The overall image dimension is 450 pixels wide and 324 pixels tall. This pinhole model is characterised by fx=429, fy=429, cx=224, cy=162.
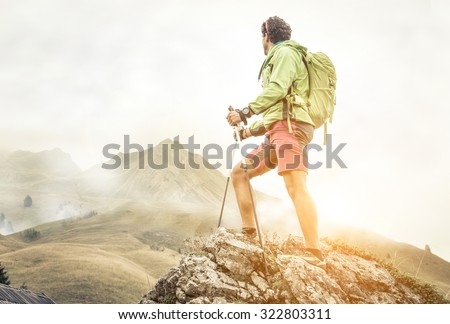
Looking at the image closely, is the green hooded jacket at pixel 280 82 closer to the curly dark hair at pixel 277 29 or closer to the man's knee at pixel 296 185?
the curly dark hair at pixel 277 29

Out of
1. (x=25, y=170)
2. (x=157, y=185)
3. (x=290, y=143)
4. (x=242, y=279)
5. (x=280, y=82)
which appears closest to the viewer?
(x=280, y=82)

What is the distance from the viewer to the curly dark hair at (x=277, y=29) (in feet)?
14.0

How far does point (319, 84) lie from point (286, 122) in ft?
1.68

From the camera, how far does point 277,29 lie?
14.0ft

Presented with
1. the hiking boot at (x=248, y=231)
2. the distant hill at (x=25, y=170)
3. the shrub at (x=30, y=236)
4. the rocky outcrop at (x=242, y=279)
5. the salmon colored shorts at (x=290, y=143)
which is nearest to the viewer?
the salmon colored shorts at (x=290, y=143)

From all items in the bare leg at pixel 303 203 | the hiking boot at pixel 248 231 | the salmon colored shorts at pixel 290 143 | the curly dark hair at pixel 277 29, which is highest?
the curly dark hair at pixel 277 29

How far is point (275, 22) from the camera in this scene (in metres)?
4.26

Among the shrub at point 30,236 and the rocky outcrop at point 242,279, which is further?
the shrub at point 30,236

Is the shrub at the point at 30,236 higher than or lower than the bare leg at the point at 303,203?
lower

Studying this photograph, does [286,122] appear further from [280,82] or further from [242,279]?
[242,279]

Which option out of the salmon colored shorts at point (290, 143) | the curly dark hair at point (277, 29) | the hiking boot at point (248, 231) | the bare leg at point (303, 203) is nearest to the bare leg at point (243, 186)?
the hiking boot at point (248, 231)

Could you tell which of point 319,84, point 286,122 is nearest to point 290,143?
point 286,122

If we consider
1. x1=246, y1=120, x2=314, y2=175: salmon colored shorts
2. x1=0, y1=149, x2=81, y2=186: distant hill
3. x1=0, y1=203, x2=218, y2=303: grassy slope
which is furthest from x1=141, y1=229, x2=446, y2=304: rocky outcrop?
x1=0, y1=149, x2=81, y2=186: distant hill

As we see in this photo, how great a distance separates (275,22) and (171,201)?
7304cm
